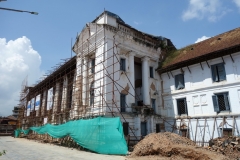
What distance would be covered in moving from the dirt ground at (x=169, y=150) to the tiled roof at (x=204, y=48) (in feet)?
31.2

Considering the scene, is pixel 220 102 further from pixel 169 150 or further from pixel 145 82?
pixel 169 150

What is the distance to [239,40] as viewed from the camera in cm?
1634

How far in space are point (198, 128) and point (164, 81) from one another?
20.4 ft

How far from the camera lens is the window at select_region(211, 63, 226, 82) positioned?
17047mm

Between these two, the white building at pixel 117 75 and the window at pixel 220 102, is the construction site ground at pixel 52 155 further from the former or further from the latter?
the window at pixel 220 102

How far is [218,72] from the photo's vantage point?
57.1ft

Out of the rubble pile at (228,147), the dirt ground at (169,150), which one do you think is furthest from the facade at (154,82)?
the dirt ground at (169,150)

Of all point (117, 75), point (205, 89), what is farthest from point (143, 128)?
point (205, 89)

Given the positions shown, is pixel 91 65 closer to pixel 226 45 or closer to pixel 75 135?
pixel 75 135

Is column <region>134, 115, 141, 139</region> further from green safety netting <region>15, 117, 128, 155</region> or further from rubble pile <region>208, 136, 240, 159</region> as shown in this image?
rubble pile <region>208, 136, 240, 159</region>

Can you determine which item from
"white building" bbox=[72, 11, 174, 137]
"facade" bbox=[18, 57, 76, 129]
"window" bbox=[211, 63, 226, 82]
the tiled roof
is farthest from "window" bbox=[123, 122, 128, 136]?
"window" bbox=[211, 63, 226, 82]

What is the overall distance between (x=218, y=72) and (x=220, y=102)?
2648mm

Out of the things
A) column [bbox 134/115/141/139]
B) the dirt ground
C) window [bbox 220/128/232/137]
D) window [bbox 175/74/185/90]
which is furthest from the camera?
window [bbox 175/74/185/90]

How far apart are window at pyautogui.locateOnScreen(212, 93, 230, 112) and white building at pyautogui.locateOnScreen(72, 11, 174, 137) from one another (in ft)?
18.5
